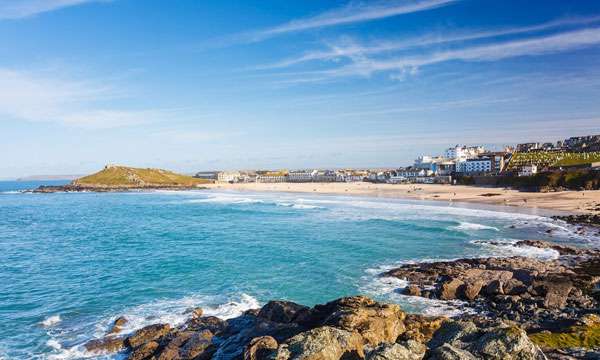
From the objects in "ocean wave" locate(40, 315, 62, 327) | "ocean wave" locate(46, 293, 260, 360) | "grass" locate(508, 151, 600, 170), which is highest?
"grass" locate(508, 151, 600, 170)

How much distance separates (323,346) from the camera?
1026 centimetres

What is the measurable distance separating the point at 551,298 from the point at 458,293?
15.3 ft

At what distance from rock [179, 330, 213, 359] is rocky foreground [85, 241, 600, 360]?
0.04 metres

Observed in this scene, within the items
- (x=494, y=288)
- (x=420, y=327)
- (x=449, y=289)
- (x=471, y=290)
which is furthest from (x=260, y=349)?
(x=494, y=288)

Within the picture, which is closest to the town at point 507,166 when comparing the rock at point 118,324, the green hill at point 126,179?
the green hill at point 126,179


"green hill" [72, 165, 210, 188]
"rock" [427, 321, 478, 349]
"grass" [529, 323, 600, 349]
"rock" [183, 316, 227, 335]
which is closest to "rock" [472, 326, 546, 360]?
"rock" [427, 321, 478, 349]

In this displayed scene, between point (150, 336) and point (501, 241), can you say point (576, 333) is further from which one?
point (501, 241)

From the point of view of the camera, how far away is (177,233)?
4966 cm

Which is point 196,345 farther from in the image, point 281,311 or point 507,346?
point 507,346

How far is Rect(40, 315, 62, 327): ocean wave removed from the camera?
830 inches

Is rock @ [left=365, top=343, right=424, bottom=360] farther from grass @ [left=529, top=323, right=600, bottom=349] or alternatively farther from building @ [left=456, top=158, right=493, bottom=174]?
building @ [left=456, top=158, right=493, bottom=174]

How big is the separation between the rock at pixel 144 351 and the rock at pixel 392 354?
10869 millimetres

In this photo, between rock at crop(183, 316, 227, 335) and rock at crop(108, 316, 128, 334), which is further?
rock at crop(108, 316, 128, 334)

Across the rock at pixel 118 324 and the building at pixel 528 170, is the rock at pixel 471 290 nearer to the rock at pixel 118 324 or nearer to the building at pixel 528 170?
the rock at pixel 118 324
